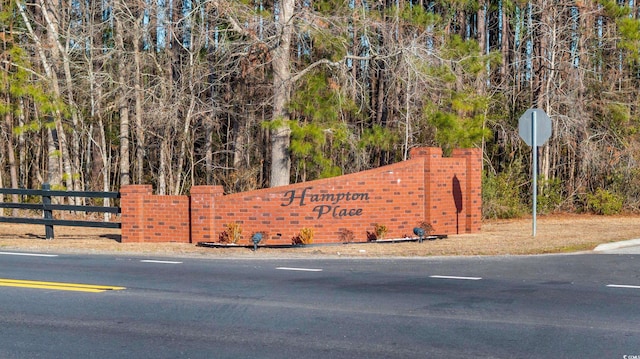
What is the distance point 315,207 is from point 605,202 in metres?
15.5

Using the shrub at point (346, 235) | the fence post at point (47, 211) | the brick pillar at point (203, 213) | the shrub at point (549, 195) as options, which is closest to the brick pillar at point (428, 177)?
the shrub at point (346, 235)

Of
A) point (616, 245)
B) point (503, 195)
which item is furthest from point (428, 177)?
point (503, 195)

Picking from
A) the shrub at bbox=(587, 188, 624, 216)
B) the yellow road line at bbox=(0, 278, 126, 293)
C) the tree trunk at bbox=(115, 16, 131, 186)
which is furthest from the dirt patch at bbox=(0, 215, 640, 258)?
the shrub at bbox=(587, 188, 624, 216)

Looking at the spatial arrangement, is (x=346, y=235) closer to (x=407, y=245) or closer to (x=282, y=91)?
(x=407, y=245)

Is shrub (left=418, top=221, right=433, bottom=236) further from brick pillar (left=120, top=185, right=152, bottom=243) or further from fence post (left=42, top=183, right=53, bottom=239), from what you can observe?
fence post (left=42, top=183, right=53, bottom=239)

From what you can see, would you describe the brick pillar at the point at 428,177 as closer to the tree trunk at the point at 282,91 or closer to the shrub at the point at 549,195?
the tree trunk at the point at 282,91

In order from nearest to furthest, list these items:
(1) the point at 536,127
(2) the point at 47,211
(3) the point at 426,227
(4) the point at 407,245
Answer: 1. (4) the point at 407,245
2. (1) the point at 536,127
3. (3) the point at 426,227
4. (2) the point at 47,211

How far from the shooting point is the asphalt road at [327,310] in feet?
25.4

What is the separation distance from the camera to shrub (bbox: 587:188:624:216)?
29.0 m

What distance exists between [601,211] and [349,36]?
38.3 feet

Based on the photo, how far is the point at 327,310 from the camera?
9656mm

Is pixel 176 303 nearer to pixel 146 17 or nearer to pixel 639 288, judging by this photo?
pixel 639 288

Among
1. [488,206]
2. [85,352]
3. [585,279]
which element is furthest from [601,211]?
[85,352]

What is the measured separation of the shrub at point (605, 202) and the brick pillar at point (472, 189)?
10.9 meters
